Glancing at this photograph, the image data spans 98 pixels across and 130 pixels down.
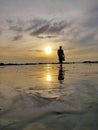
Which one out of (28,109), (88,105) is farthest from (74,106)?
(28,109)

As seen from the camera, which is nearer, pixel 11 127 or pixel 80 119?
pixel 11 127

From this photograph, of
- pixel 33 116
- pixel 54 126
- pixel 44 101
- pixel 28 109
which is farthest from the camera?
pixel 44 101

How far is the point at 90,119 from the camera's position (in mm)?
5172

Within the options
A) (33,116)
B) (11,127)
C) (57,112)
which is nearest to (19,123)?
(11,127)

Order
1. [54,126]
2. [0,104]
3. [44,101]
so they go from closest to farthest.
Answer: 1. [54,126]
2. [0,104]
3. [44,101]

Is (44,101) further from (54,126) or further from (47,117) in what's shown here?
(54,126)

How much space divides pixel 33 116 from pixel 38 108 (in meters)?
0.93

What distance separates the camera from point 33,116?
18.2 ft

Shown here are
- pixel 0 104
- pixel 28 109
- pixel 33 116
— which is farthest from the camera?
pixel 0 104

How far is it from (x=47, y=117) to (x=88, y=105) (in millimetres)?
1536

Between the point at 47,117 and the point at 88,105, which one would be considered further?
the point at 88,105

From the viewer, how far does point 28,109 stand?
6.28 m

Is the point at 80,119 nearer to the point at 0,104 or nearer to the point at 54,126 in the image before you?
the point at 54,126

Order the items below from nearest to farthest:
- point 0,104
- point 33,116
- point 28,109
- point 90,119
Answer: point 90,119
point 33,116
point 28,109
point 0,104
